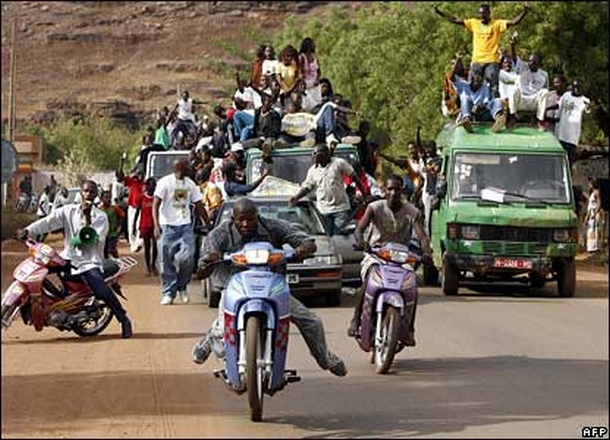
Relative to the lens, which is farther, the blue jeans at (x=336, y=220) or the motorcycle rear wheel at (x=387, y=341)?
the blue jeans at (x=336, y=220)

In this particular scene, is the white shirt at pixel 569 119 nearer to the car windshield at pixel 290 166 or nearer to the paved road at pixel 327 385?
the car windshield at pixel 290 166

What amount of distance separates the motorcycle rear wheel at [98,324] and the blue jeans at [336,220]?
5074 millimetres

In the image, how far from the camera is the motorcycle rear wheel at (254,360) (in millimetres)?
9258

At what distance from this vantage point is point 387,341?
1194 centimetres

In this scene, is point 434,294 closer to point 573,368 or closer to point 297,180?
point 297,180

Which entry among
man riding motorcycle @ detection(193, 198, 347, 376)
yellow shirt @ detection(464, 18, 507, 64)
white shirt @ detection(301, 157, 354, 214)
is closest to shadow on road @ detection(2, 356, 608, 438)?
man riding motorcycle @ detection(193, 198, 347, 376)

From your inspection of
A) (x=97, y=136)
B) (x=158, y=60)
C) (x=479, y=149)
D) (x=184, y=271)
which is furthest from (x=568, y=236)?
(x=158, y=60)

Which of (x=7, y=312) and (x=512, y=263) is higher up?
(x=7, y=312)

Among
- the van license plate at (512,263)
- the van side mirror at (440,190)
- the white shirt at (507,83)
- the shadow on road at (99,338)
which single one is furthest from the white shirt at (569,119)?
the shadow on road at (99,338)

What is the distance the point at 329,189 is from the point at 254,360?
995cm

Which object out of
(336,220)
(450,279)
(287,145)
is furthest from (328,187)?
(287,145)

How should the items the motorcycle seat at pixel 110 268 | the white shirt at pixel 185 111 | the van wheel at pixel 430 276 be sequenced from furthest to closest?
1. the white shirt at pixel 185 111
2. the van wheel at pixel 430 276
3. the motorcycle seat at pixel 110 268

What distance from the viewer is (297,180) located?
2038 cm

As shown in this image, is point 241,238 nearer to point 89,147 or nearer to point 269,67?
point 269,67
